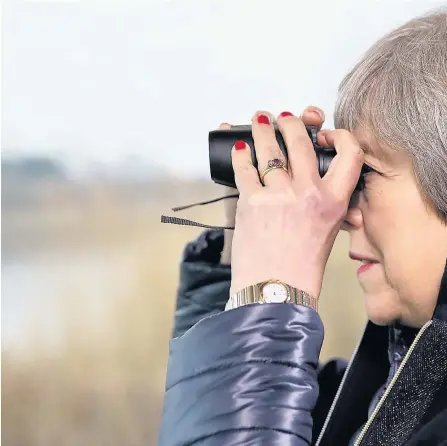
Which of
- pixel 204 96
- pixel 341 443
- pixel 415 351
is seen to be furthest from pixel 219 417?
pixel 204 96

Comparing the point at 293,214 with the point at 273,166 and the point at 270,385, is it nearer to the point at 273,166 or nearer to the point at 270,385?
the point at 273,166

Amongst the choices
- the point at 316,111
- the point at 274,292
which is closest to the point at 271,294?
the point at 274,292

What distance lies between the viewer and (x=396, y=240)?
2.50 feet

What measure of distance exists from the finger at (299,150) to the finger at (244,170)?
4 centimetres

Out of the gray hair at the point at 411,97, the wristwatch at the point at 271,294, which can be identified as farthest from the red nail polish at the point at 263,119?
the wristwatch at the point at 271,294

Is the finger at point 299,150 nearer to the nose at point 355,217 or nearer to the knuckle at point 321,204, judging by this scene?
the knuckle at point 321,204

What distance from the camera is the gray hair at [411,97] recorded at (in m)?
0.71

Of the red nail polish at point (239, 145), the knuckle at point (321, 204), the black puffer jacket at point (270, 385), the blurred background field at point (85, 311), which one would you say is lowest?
the blurred background field at point (85, 311)

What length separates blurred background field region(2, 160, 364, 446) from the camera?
138 cm

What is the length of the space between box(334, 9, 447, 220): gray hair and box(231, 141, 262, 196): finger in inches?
5.9

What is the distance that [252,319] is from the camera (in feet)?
2.13

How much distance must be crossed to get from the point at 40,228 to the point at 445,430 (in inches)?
38.4

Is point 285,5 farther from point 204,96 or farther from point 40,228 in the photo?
point 40,228

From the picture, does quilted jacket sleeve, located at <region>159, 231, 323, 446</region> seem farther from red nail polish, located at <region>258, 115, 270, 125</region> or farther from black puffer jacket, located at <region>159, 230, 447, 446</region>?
red nail polish, located at <region>258, 115, 270, 125</region>
